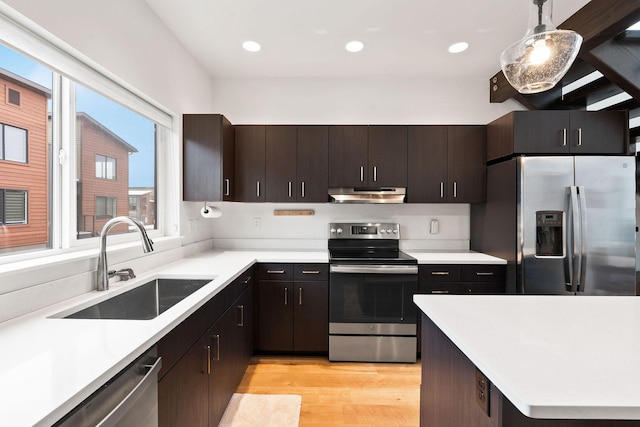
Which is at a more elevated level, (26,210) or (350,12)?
(350,12)

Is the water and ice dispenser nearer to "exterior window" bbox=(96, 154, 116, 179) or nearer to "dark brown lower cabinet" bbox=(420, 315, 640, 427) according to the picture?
"dark brown lower cabinet" bbox=(420, 315, 640, 427)

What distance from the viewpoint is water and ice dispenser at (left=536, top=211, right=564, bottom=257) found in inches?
95.2

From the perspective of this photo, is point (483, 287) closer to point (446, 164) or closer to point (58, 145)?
point (446, 164)

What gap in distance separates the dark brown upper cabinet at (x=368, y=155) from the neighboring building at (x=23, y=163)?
2104 millimetres

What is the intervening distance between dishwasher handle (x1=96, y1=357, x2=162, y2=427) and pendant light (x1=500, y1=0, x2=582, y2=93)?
6.50ft

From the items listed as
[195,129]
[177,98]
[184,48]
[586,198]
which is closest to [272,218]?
[195,129]

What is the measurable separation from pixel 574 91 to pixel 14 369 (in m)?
4.09

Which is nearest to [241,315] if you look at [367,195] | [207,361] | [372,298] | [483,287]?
[207,361]

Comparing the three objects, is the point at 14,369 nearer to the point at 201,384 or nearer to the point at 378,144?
the point at 201,384

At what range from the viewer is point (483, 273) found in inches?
104

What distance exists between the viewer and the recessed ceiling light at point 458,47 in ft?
8.52

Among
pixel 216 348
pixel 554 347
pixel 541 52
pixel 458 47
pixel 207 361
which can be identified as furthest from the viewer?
pixel 458 47

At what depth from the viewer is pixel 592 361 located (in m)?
0.77

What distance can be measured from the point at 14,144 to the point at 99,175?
1.78 feet
